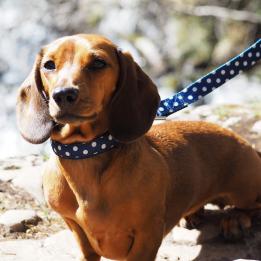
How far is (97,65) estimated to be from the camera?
3.04m

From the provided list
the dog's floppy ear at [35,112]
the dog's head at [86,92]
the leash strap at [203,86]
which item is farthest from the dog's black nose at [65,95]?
the leash strap at [203,86]

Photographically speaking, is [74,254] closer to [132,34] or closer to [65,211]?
[65,211]

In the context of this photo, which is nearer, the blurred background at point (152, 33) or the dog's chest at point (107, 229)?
the dog's chest at point (107, 229)

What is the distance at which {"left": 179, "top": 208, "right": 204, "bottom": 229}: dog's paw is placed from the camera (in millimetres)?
4312

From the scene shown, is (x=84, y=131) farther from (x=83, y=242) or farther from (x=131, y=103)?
(x=83, y=242)

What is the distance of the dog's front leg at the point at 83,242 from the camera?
344 cm

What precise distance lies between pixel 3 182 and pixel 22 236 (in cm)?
92

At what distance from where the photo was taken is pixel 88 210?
3.15m

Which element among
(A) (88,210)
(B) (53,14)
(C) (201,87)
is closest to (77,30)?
(B) (53,14)

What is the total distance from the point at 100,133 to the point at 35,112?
36 cm

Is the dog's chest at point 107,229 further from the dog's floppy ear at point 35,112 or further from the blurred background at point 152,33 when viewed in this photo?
the blurred background at point 152,33

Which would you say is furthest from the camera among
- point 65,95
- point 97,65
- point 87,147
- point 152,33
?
point 152,33

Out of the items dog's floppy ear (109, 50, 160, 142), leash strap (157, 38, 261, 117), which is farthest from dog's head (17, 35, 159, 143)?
leash strap (157, 38, 261, 117)

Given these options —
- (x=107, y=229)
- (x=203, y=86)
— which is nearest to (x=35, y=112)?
(x=107, y=229)
